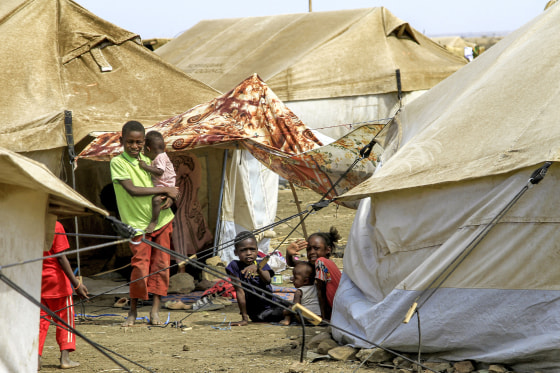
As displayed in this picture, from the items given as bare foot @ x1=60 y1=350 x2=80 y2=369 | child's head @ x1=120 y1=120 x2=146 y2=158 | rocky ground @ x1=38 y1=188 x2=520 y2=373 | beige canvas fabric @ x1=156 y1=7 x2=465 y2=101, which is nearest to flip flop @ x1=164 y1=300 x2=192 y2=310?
rocky ground @ x1=38 y1=188 x2=520 y2=373

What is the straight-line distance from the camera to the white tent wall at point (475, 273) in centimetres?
397

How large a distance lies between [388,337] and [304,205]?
9313mm

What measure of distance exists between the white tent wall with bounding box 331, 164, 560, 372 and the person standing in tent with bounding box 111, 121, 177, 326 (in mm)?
1847

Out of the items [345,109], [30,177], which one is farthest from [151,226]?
[345,109]

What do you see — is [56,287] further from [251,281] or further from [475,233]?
[475,233]

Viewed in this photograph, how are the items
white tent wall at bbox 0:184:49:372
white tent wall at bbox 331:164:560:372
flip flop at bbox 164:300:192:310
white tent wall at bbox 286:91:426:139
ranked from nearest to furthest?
1. white tent wall at bbox 0:184:49:372
2. white tent wall at bbox 331:164:560:372
3. flip flop at bbox 164:300:192:310
4. white tent wall at bbox 286:91:426:139

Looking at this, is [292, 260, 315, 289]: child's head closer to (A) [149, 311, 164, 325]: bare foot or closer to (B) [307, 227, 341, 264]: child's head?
(B) [307, 227, 341, 264]: child's head

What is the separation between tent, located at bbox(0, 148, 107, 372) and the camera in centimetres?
292

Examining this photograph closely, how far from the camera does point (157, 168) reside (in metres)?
6.16

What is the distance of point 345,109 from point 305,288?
7970mm

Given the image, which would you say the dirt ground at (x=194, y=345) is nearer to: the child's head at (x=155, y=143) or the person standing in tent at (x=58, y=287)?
the person standing in tent at (x=58, y=287)

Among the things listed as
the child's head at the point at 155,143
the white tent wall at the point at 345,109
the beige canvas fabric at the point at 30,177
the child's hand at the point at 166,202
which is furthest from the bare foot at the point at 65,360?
the white tent wall at the point at 345,109

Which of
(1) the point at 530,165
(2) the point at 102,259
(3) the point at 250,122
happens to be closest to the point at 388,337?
(1) the point at 530,165

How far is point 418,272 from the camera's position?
4.31 m
